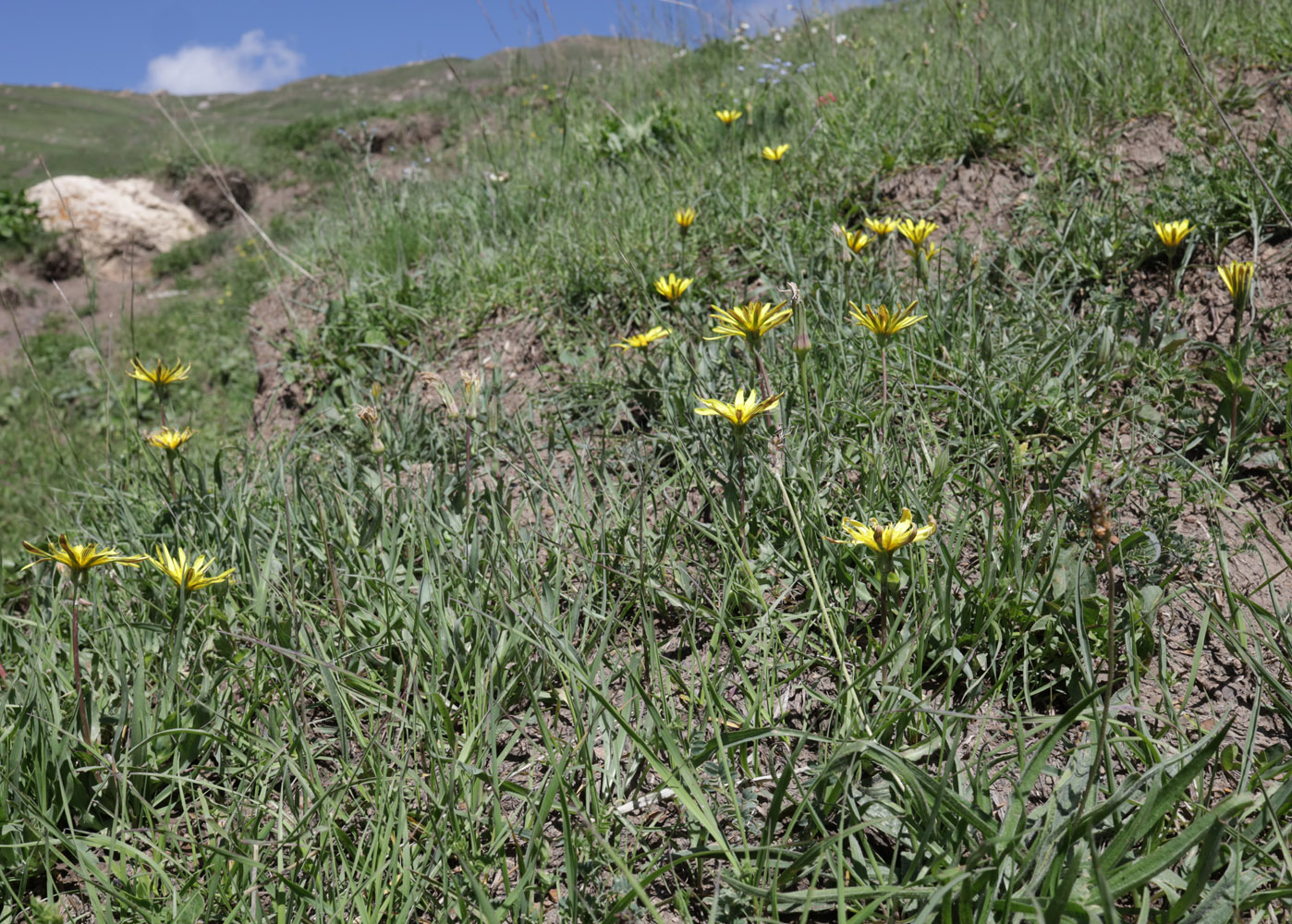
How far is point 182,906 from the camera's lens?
1.22 metres

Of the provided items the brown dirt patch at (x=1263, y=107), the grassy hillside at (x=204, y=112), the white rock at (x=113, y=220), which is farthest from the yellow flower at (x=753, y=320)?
the white rock at (x=113, y=220)

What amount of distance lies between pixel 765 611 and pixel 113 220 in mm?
9379

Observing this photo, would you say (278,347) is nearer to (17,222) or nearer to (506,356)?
(506,356)

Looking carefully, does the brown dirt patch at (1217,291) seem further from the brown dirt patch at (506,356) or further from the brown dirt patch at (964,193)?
the brown dirt patch at (506,356)

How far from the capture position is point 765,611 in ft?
5.27

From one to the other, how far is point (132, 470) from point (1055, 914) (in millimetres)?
2860

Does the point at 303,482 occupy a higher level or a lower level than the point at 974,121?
lower

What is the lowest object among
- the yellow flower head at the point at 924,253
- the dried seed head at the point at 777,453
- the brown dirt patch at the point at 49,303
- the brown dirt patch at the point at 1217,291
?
the dried seed head at the point at 777,453

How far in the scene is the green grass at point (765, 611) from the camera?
1.16m

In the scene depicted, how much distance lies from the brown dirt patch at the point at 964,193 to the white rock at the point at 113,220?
26.1 feet

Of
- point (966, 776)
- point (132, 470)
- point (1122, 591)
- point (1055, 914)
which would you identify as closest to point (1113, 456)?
point (1122, 591)

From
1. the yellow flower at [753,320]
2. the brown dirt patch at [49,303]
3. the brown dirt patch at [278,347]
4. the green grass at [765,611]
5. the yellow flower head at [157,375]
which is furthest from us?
the brown dirt patch at [49,303]

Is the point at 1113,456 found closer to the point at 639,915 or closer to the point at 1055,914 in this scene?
A: the point at 1055,914

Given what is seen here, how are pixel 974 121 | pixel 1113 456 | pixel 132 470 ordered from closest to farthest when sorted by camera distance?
1. pixel 1113 456
2. pixel 132 470
3. pixel 974 121
